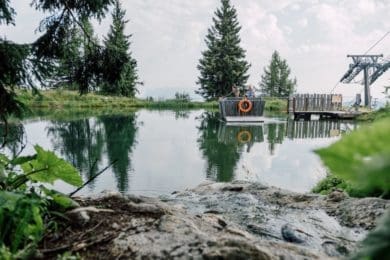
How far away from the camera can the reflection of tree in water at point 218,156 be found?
452 inches

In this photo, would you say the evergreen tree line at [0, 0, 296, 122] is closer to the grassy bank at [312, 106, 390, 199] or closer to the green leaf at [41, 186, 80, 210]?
the green leaf at [41, 186, 80, 210]

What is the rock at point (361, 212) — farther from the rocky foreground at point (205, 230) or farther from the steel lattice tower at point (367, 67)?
the steel lattice tower at point (367, 67)

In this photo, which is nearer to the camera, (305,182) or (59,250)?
(59,250)

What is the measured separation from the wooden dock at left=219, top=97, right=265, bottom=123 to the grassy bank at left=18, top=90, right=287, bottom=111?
52.9 feet

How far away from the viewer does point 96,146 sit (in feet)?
54.0

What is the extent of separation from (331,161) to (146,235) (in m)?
1.97

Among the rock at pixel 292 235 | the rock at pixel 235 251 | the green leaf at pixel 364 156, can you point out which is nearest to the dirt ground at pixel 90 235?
the rock at pixel 235 251

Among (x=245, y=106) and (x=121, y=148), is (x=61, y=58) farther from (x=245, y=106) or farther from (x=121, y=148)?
(x=245, y=106)

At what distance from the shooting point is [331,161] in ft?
1.74

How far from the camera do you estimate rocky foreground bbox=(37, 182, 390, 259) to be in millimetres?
2117

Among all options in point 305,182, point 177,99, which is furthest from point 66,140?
point 177,99

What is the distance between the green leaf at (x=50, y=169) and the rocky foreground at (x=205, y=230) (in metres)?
0.24

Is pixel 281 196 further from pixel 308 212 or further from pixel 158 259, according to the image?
pixel 158 259

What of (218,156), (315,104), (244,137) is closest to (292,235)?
(218,156)
